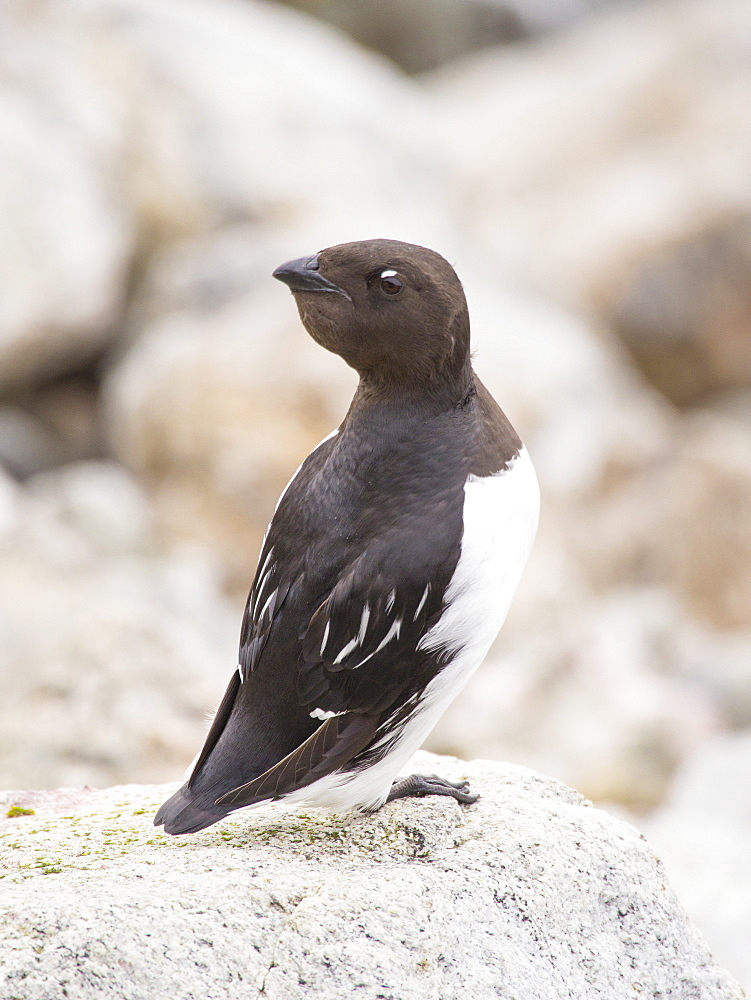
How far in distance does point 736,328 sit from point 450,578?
39.8ft

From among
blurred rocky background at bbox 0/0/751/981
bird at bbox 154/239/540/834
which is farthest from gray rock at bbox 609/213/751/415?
bird at bbox 154/239/540/834

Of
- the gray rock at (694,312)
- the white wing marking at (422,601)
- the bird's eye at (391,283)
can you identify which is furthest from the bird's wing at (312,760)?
the gray rock at (694,312)

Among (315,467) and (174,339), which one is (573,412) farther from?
(315,467)

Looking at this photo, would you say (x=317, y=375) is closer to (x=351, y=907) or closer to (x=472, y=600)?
(x=472, y=600)

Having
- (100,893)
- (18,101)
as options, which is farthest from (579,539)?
(100,893)

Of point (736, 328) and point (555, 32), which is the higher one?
point (555, 32)

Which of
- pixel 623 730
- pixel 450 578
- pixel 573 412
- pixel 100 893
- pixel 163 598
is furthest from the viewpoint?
pixel 573 412

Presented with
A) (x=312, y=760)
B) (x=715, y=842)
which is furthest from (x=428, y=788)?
(x=715, y=842)

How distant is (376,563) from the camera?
3.84m

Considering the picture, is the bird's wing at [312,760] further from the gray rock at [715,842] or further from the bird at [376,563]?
the gray rock at [715,842]

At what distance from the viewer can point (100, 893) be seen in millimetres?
3590

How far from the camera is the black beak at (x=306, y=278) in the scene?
394cm

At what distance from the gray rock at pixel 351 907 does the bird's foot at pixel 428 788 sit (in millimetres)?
44

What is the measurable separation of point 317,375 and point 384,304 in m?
6.69
